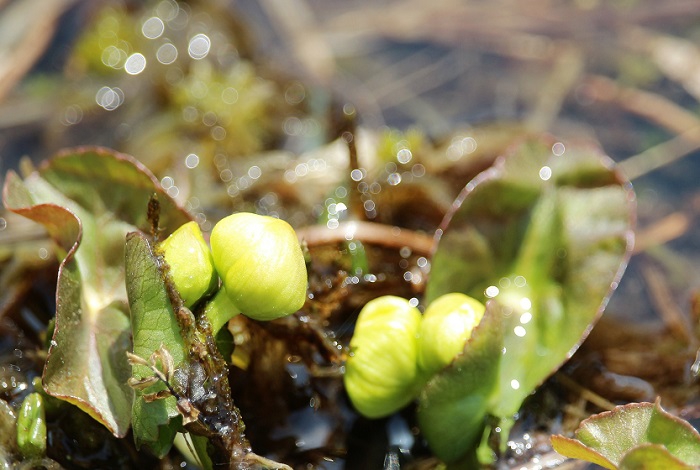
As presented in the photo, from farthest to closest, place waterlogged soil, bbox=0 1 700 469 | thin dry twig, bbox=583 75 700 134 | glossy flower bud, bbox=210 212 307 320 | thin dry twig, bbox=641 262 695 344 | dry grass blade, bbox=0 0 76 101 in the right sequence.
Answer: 1. dry grass blade, bbox=0 0 76 101
2. thin dry twig, bbox=583 75 700 134
3. thin dry twig, bbox=641 262 695 344
4. waterlogged soil, bbox=0 1 700 469
5. glossy flower bud, bbox=210 212 307 320

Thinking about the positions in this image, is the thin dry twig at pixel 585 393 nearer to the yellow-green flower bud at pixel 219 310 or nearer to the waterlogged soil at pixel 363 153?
the waterlogged soil at pixel 363 153

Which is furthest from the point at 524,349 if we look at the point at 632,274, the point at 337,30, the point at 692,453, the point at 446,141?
the point at 337,30

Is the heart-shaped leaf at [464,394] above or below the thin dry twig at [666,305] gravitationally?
above

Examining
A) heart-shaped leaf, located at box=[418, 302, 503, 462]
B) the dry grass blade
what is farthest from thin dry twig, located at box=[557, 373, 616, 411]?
the dry grass blade

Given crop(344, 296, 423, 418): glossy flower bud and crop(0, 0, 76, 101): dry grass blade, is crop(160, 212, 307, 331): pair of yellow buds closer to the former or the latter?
crop(344, 296, 423, 418): glossy flower bud

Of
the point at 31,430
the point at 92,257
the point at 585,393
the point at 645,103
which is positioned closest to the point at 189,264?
the point at 92,257

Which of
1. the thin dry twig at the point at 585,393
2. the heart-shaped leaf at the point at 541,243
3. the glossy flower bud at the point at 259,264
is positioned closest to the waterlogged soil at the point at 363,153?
the thin dry twig at the point at 585,393
